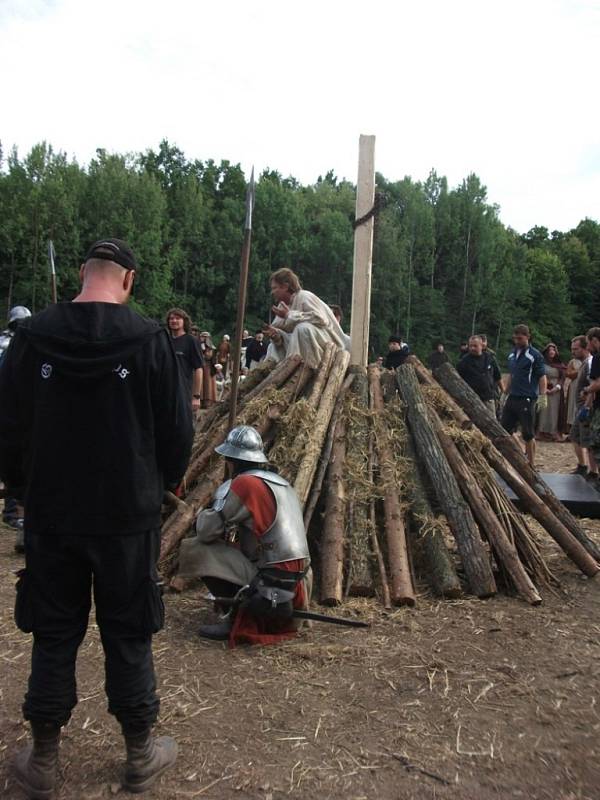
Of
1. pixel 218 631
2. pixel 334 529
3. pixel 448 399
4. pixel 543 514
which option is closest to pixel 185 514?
pixel 334 529

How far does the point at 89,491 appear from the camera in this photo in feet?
8.64

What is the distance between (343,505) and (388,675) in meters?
1.87

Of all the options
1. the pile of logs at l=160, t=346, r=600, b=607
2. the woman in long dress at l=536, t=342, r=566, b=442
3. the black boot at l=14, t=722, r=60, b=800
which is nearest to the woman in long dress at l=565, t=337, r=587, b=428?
the woman in long dress at l=536, t=342, r=566, b=442

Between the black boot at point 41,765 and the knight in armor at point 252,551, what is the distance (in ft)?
5.27

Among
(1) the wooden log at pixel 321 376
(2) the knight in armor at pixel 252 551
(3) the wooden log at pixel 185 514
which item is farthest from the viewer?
(1) the wooden log at pixel 321 376

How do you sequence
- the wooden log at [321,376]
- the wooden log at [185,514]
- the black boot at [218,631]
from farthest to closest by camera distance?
the wooden log at [321,376]
the wooden log at [185,514]
the black boot at [218,631]

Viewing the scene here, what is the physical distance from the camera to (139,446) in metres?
2.70

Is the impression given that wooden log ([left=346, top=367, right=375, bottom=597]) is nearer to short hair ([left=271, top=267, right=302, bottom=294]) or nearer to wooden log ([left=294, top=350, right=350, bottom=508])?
wooden log ([left=294, top=350, right=350, bottom=508])

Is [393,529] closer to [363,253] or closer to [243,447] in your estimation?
[243,447]

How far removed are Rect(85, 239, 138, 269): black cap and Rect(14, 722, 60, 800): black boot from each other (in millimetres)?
1723

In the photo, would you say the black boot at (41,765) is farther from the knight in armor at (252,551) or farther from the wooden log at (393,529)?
the wooden log at (393,529)

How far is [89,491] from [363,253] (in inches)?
206

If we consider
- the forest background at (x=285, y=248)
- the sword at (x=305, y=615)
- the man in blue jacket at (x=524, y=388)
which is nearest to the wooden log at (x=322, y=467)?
the sword at (x=305, y=615)

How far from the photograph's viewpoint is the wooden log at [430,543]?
5.12 meters
